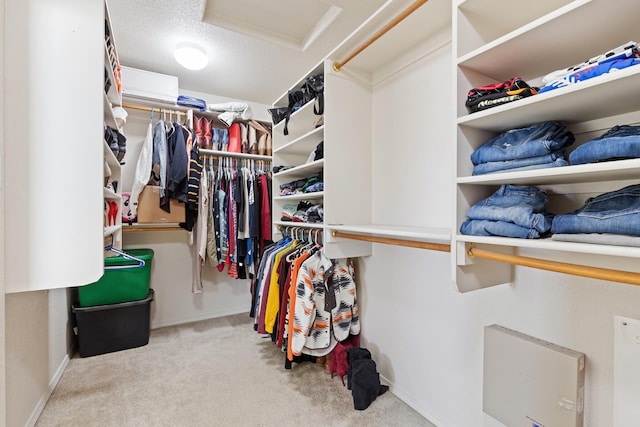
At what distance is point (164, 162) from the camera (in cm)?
266

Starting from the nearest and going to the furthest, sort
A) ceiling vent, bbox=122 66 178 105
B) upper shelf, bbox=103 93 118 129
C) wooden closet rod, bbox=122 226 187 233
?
upper shelf, bbox=103 93 118 129
ceiling vent, bbox=122 66 178 105
wooden closet rod, bbox=122 226 187 233

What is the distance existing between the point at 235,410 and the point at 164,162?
2130 mm

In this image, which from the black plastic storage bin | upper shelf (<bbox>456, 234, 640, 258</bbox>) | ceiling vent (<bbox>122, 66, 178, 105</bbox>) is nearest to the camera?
upper shelf (<bbox>456, 234, 640, 258</bbox>)

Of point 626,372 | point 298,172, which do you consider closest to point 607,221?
point 626,372

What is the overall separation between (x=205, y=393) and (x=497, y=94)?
2.33m

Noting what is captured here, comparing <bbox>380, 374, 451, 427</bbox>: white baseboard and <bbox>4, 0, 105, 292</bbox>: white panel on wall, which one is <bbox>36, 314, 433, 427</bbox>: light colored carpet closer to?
<bbox>380, 374, 451, 427</bbox>: white baseboard

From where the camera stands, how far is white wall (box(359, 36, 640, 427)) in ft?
3.51

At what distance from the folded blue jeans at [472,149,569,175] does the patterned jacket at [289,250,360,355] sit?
1.18m

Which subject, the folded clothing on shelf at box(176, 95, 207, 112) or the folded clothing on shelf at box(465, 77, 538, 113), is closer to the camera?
the folded clothing on shelf at box(465, 77, 538, 113)

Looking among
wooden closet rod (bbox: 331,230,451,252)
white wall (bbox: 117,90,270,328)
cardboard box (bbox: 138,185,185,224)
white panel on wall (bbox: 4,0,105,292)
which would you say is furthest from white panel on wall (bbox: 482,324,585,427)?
white wall (bbox: 117,90,270,328)

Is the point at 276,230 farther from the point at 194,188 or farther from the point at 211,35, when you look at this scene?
the point at 211,35

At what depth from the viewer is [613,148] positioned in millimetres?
735

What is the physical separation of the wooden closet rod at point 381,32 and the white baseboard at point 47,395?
9.00 feet

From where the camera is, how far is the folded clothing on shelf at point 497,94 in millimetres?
939
